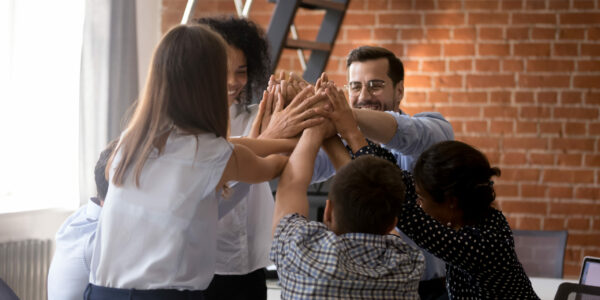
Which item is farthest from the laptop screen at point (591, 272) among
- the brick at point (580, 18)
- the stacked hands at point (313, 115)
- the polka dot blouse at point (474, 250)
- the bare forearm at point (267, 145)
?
the brick at point (580, 18)

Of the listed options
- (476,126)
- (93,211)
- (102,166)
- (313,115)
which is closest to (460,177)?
(313,115)

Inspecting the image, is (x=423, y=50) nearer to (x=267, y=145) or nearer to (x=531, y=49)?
(x=531, y=49)

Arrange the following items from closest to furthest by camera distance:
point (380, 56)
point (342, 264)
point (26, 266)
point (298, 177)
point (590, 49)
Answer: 1. point (342, 264)
2. point (298, 177)
3. point (380, 56)
4. point (26, 266)
5. point (590, 49)

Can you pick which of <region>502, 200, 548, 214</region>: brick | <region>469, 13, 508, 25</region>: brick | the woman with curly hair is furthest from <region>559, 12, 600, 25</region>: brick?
the woman with curly hair

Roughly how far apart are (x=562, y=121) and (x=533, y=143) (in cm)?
21

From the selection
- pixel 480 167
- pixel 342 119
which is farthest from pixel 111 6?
pixel 480 167

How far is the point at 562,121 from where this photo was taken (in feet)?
13.7

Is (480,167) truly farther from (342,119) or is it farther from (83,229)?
(83,229)

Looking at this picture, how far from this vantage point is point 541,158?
421cm

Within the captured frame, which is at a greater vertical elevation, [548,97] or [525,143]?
[548,97]

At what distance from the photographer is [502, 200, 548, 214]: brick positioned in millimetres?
4199

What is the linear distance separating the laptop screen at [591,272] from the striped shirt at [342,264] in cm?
114

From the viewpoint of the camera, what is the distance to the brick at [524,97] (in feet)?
13.8

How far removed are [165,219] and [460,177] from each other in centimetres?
70
